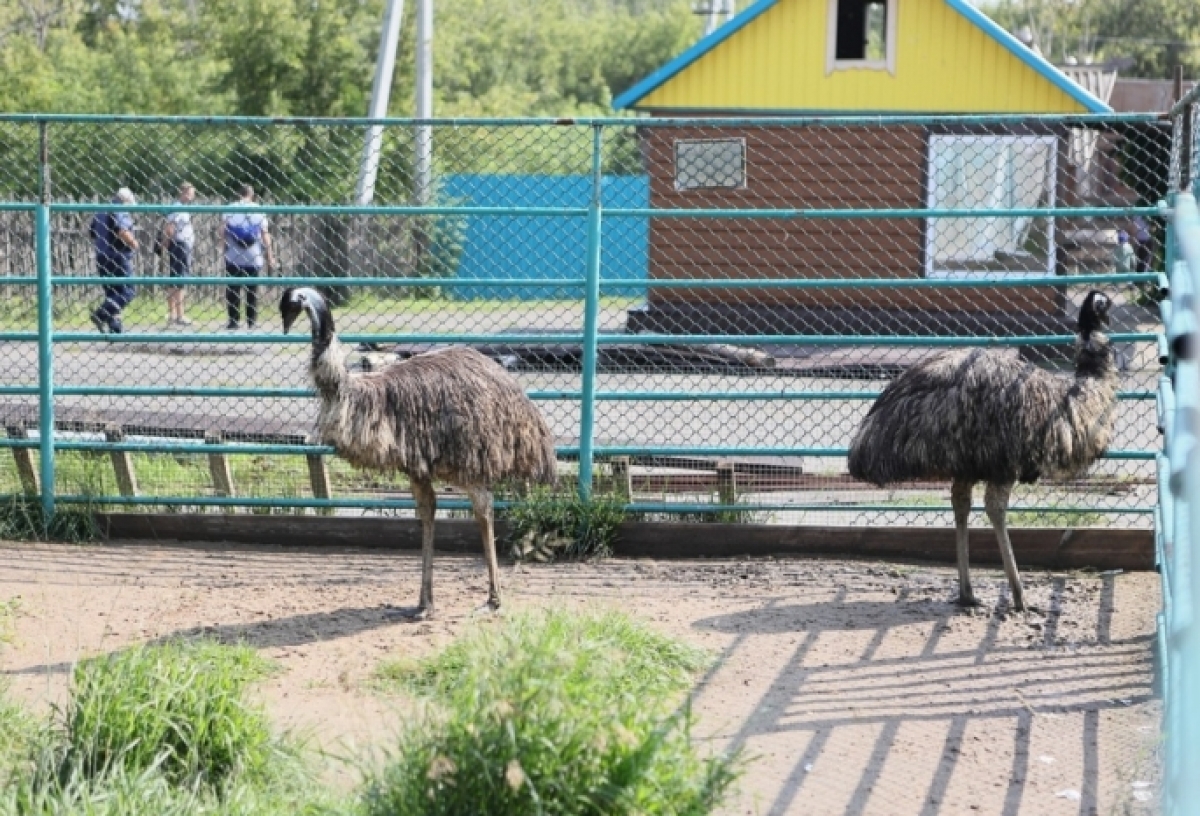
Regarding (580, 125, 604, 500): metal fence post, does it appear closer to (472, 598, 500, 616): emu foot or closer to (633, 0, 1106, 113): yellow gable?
(472, 598, 500, 616): emu foot

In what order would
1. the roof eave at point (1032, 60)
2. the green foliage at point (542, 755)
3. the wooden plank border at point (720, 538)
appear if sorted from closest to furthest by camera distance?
the green foliage at point (542, 755) → the wooden plank border at point (720, 538) → the roof eave at point (1032, 60)

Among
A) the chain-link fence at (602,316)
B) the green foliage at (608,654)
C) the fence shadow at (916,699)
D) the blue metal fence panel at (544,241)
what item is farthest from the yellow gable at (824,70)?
the green foliage at (608,654)

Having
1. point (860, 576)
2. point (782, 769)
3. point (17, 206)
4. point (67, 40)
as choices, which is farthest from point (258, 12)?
point (782, 769)

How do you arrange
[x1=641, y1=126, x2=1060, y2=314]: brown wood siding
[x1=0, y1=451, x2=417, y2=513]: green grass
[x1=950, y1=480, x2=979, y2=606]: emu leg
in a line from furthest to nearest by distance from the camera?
[x1=641, y1=126, x2=1060, y2=314]: brown wood siding < [x1=0, y1=451, x2=417, y2=513]: green grass < [x1=950, y1=480, x2=979, y2=606]: emu leg

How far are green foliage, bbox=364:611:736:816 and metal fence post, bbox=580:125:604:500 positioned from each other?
3955 mm

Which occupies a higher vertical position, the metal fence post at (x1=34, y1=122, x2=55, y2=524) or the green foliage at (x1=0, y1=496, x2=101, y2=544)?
the metal fence post at (x1=34, y1=122, x2=55, y2=524)

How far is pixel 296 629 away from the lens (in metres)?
6.96

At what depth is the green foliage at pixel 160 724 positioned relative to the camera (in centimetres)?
477

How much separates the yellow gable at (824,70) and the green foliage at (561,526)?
10.4 m

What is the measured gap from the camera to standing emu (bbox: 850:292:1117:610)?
684cm

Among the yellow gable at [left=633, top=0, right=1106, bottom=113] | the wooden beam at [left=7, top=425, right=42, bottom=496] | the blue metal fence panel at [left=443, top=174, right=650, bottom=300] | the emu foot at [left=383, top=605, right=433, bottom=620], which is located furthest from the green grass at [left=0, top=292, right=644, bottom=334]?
the emu foot at [left=383, top=605, right=433, bottom=620]

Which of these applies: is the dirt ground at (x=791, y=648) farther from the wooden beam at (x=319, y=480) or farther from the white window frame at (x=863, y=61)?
the white window frame at (x=863, y=61)

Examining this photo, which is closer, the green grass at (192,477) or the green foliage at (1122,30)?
the green grass at (192,477)

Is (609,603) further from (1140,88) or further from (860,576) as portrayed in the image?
(1140,88)
